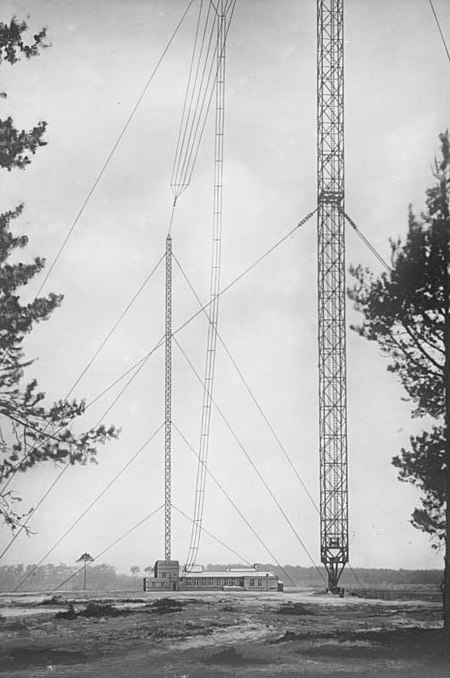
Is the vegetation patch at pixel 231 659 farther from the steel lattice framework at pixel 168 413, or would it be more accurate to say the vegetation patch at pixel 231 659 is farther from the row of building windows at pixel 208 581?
the steel lattice framework at pixel 168 413

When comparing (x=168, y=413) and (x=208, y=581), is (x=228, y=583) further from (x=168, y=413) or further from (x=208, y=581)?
(x=168, y=413)

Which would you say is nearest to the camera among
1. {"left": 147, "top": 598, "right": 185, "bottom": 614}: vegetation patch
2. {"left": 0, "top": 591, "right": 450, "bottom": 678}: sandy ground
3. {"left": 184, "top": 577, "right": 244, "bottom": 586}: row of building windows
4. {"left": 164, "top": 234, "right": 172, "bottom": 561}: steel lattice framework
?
{"left": 0, "top": 591, "right": 450, "bottom": 678}: sandy ground

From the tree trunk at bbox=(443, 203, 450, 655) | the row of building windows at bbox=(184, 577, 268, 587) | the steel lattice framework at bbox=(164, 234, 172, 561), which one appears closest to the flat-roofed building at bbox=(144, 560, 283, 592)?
the row of building windows at bbox=(184, 577, 268, 587)

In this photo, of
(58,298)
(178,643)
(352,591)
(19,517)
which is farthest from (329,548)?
(58,298)

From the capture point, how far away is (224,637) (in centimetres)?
912

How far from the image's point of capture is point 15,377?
9508mm

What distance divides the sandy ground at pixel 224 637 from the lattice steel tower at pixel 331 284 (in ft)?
2.21

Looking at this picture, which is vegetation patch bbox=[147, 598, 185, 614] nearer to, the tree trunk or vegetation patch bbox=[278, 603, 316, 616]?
vegetation patch bbox=[278, 603, 316, 616]

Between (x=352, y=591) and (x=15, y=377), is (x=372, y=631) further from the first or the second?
(x=15, y=377)

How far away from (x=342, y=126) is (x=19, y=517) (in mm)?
6293

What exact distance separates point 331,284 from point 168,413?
267 centimetres

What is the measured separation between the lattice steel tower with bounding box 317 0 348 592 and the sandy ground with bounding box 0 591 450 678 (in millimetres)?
674

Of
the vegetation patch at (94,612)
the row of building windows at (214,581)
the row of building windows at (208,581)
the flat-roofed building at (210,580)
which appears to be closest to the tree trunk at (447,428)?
the flat-roofed building at (210,580)

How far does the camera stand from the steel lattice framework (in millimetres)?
9781
